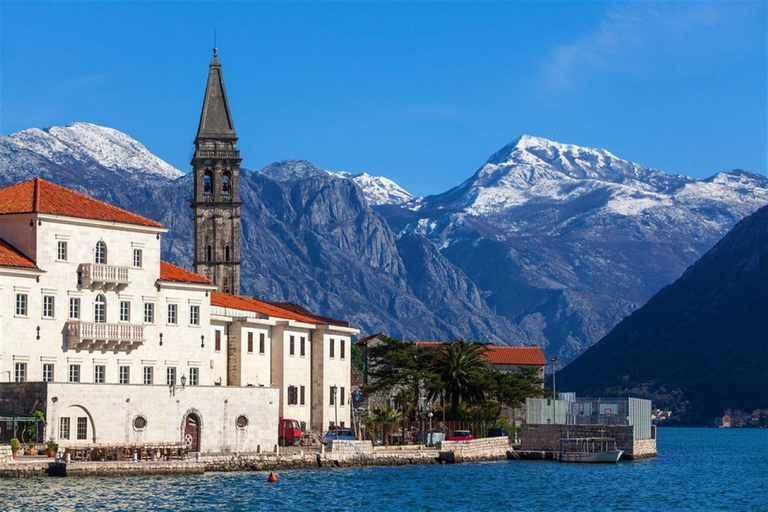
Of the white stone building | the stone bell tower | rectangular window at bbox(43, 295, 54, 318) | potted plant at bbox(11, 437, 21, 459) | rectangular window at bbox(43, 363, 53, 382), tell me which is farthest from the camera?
the stone bell tower

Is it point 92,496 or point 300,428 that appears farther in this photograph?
point 300,428

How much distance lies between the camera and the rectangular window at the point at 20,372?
84.1 metres

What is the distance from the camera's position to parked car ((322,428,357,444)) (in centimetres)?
9622

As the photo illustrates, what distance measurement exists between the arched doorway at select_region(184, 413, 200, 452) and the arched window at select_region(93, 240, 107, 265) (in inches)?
428

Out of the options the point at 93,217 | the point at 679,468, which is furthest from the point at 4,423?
the point at 679,468

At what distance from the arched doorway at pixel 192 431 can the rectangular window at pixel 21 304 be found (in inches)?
439

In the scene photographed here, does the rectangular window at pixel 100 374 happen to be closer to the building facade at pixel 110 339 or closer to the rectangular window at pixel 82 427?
the building facade at pixel 110 339

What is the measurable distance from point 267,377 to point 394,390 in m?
36.8

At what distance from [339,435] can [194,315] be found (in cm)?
1332

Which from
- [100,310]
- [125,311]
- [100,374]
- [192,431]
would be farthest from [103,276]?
[192,431]

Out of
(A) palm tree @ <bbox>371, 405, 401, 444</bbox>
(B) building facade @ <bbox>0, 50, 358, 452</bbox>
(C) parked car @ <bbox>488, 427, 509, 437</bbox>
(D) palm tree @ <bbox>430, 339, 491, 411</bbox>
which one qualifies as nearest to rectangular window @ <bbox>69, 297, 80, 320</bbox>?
(B) building facade @ <bbox>0, 50, 358, 452</bbox>

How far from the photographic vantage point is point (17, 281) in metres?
84.3

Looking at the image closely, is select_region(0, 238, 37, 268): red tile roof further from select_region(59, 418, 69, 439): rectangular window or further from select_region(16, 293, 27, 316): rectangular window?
select_region(59, 418, 69, 439): rectangular window

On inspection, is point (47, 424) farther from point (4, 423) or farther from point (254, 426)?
point (254, 426)
